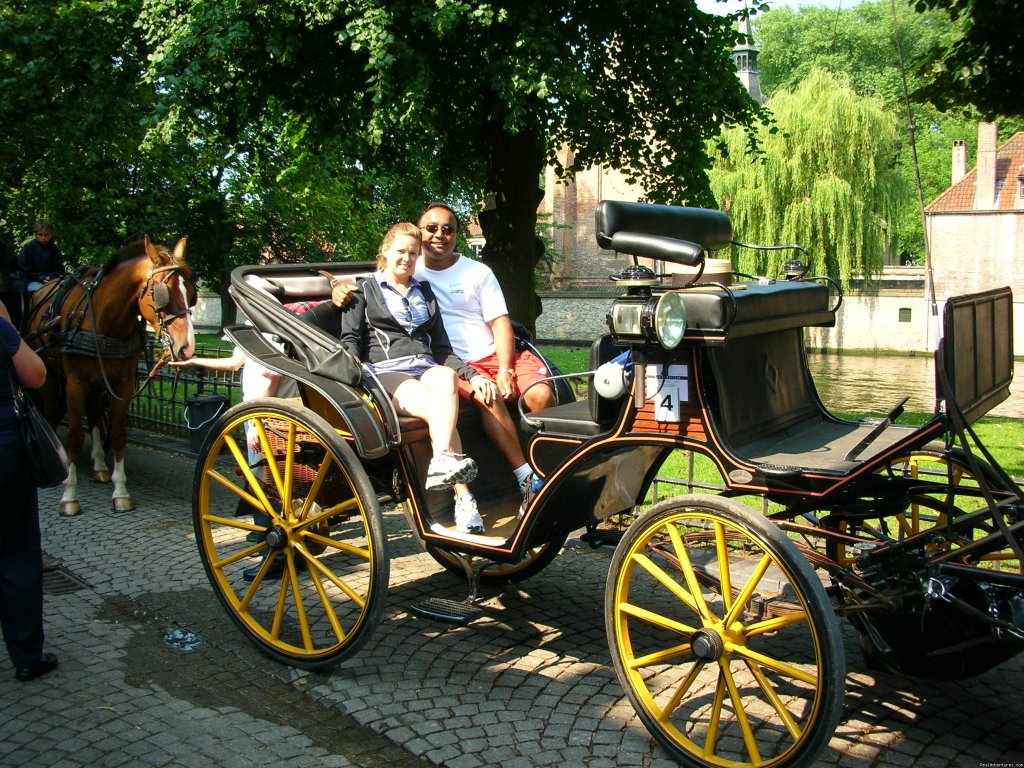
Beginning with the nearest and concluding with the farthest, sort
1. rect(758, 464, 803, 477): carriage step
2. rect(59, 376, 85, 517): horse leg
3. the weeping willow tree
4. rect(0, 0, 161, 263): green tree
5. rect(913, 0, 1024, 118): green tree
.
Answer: rect(758, 464, 803, 477): carriage step → rect(913, 0, 1024, 118): green tree → rect(59, 376, 85, 517): horse leg → rect(0, 0, 161, 263): green tree → the weeping willow tree

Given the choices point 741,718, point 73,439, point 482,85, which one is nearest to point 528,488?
point 741,718

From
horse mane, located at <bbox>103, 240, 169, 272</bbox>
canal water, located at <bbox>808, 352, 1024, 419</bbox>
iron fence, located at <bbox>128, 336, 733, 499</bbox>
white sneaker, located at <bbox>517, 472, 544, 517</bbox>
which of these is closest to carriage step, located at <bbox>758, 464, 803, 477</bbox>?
white sneaker, located at <bbox>517, 472, 544, 517</bbox>

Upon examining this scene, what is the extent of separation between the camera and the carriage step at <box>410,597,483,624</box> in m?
4.36

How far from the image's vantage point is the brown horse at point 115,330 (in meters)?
7.43

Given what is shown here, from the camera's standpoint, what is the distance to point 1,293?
909cm

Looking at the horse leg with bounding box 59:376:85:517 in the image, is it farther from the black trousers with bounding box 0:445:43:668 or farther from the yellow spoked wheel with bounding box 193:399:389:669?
the black trousers with bounding box 0:445:43:668

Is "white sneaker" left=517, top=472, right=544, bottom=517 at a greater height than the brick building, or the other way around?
the brick building

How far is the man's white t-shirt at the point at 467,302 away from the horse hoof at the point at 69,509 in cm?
404

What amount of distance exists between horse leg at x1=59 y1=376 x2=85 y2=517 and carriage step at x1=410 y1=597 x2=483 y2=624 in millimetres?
4161

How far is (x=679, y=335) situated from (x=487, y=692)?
5.97ft

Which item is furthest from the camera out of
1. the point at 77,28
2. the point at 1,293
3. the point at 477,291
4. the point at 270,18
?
the point at 77,28

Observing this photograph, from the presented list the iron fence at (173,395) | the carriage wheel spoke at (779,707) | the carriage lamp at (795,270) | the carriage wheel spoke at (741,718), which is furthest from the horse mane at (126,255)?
the carriage wheel spoke at (779,707)

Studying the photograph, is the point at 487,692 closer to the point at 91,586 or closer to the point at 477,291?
the point at 477,291

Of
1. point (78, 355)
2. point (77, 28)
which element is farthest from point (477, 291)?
point (77, 28)
